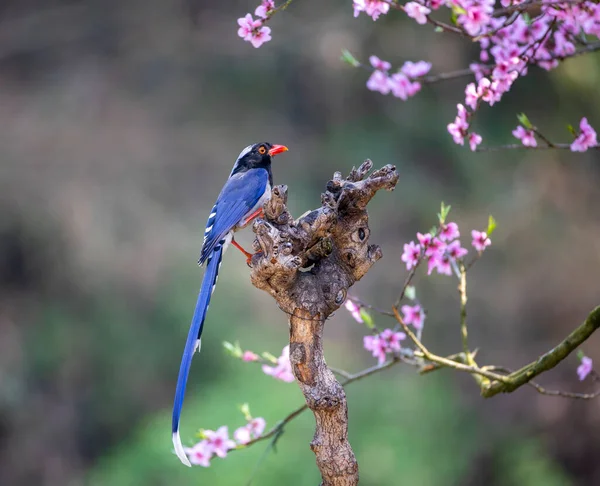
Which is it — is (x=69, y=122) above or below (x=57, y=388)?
above

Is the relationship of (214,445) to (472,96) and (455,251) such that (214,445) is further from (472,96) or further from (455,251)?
(472,96)

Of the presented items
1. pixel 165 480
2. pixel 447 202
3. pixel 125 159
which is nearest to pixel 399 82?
pixel 165 480

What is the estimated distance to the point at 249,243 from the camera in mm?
6238

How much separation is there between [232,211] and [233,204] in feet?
0.10

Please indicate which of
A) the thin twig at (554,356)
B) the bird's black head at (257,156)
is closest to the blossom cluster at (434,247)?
the thin twig at (554,356)

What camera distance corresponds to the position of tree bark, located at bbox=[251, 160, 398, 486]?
6.26 feet

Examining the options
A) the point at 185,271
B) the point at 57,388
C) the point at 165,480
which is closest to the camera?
the point at 165,480

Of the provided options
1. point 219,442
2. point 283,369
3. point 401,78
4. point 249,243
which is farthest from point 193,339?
point 249,243

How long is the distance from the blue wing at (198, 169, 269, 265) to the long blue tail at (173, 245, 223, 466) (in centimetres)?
4

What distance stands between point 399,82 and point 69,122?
5.24m

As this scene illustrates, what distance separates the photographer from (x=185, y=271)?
6.70 meters

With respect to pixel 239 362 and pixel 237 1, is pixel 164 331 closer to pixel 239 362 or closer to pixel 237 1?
pixel 239 362

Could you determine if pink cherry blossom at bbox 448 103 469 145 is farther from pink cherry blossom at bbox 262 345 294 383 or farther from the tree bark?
pink cherry blossom at bbox 262 345 294 383

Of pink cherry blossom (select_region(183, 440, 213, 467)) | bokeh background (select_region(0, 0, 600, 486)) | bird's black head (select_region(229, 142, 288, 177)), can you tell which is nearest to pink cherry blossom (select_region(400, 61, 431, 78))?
bird's black head (select_region(229, 142, 288, 177))
